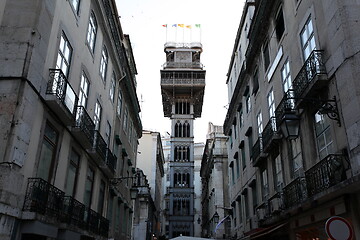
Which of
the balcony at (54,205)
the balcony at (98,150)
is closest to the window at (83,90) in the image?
the balcony at (98,150)

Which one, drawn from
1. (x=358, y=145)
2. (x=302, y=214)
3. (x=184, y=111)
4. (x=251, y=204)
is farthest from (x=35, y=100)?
(x=184, y=111)

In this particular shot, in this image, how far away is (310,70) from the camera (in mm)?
10641

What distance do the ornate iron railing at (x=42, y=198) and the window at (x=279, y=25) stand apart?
11.3m

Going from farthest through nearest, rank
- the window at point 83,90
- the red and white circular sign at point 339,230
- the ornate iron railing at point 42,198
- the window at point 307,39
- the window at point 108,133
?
the window at point 108,133
the window at point 83,90
the window at point 307,39
the ornate iron railing at point 42,198
the red and white circular sign at point 339,230

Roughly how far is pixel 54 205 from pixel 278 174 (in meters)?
9.29

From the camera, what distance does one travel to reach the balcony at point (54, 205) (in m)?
9.55

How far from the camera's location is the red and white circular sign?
5750mm

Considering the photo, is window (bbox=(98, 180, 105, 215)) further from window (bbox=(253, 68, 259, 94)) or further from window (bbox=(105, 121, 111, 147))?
window (bbox=(253, 68, 259, 94))

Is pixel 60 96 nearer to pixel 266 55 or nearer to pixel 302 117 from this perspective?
pixel 302 117

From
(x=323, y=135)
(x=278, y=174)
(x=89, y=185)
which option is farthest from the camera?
(x=89, y=185)

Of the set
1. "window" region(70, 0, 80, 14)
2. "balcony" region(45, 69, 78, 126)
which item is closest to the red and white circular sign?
"balcony" region(45, 69, 78, 126)

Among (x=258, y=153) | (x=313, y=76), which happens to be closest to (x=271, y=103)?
(x=258, y=153)

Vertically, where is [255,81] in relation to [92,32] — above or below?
below

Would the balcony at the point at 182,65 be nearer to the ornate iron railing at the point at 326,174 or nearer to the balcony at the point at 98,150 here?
the balcony at the point at 98,150
